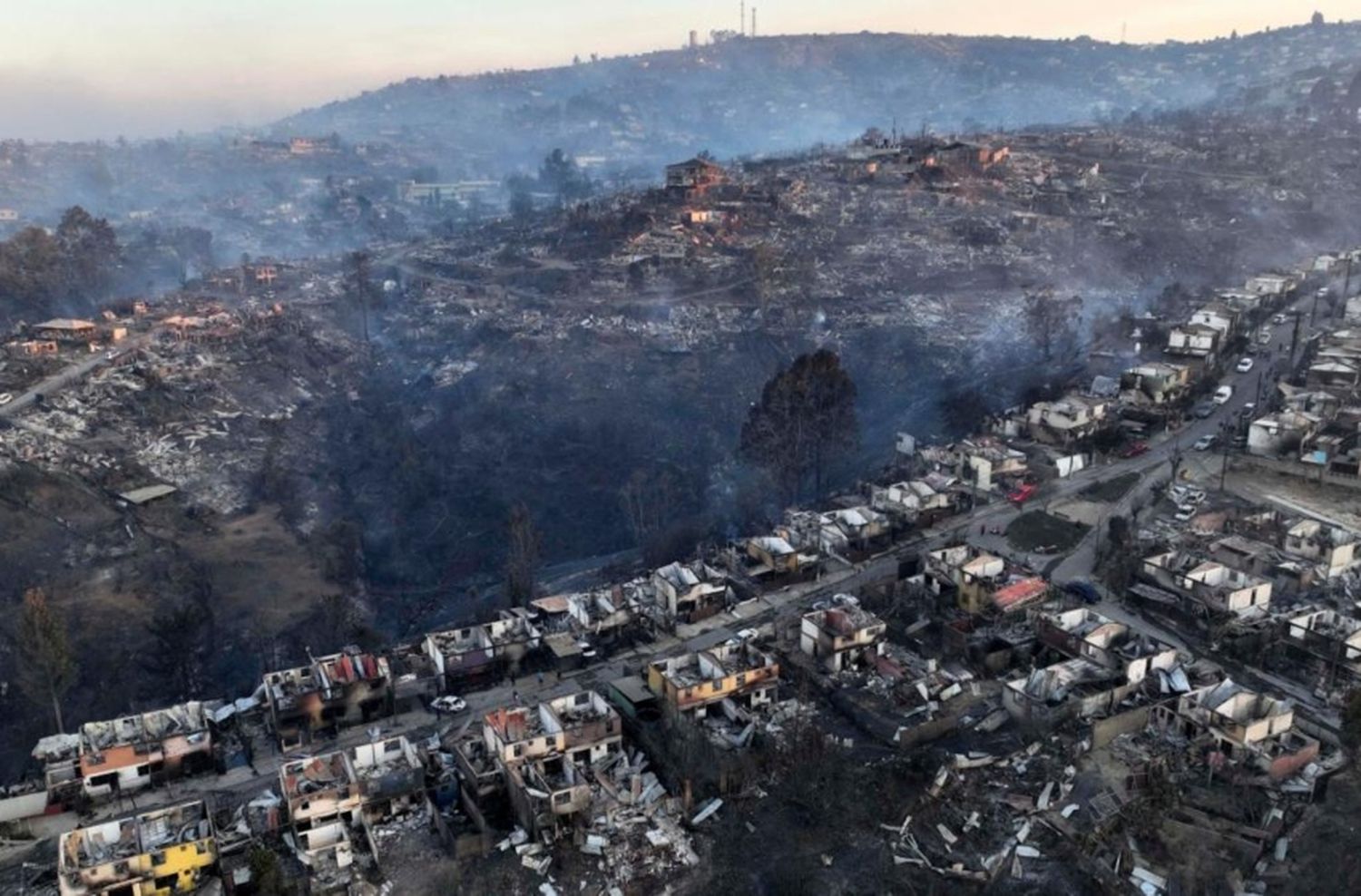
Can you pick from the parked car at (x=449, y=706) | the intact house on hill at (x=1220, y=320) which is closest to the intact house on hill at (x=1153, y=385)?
the intact house on hill at (x=1220, y=320)

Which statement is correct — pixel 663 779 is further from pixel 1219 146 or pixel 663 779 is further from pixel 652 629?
pixel 1219 146

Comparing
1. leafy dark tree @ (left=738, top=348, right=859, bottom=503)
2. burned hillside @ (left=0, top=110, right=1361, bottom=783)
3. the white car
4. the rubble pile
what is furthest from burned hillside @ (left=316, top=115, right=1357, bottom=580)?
the rubble pile

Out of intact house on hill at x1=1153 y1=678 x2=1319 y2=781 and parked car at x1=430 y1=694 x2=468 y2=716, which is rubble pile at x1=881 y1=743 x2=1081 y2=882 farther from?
parked car at x1=430 y1=694 x2=468 y2=716

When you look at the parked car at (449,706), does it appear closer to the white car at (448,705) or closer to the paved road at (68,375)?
the white car at (448,705)

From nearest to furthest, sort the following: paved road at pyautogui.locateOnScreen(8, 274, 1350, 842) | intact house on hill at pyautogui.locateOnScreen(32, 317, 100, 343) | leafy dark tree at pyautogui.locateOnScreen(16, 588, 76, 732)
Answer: paved road at pyautogui.locateOnScreen(8, 274, 1350, 842)
leafy dark tree at pyautogui.locateOnScreen(16, 588, 76, 732)
intact house on hill at pyautogui.locateOnScreen(32, 317, 100, 343)

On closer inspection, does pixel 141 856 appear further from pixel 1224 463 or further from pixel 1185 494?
pixel 1224 463

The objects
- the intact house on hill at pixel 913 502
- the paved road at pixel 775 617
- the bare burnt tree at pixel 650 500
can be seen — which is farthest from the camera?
the bare burnt tree at pixel 650 500

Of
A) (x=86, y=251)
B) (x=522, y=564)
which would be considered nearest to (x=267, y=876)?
(x=522, y=564)
